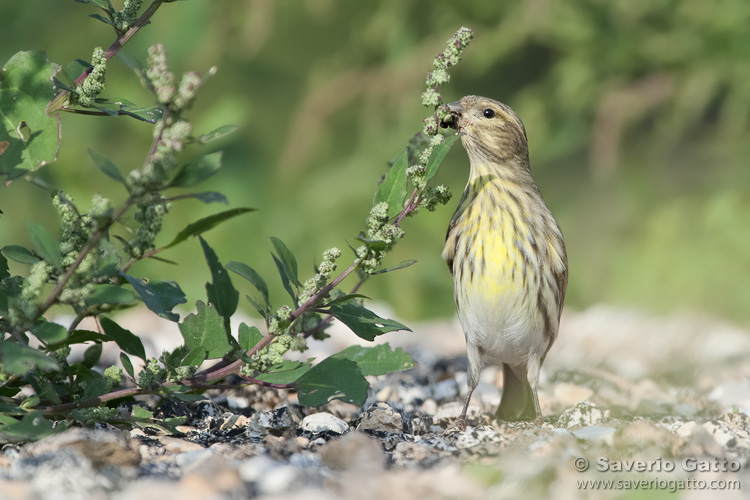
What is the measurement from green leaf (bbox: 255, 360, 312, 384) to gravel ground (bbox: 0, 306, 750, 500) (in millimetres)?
141

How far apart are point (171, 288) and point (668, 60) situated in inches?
165

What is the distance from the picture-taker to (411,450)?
6.77 feet

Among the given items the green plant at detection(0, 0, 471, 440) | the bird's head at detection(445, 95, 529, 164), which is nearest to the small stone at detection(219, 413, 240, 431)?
the green plant at detection(0, 0, 471, 440)

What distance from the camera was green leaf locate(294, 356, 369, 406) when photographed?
209 centimetres

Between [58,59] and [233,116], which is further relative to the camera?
[58,59]

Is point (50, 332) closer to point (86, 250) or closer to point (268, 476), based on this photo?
point (86, 250)

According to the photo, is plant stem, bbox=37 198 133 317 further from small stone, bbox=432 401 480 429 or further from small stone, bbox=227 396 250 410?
small stone, bbox=432 401 480 429

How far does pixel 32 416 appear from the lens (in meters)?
1.88

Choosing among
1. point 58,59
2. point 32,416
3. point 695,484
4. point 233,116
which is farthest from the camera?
point 58,59

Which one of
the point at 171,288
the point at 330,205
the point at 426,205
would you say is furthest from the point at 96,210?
→ the point at 330,205

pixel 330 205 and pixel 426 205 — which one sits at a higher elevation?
pixel 330 205

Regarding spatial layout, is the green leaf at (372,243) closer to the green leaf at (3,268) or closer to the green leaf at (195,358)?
the green leaf at (195,358)

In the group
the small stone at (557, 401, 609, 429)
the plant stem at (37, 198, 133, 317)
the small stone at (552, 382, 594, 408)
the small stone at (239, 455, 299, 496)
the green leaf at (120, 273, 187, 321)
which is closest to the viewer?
the small stone at (239, 455, 299, 496)

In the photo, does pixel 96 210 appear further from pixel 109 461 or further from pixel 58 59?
pixel 58 59
